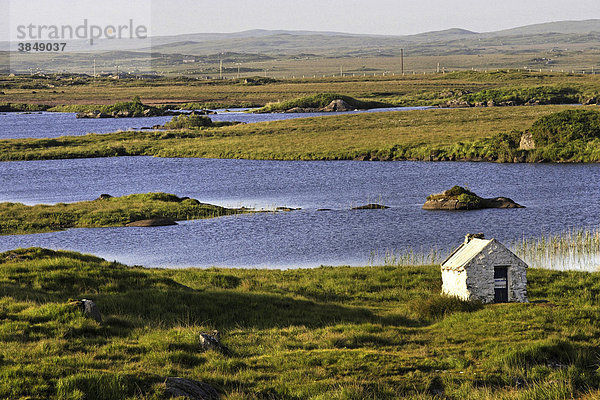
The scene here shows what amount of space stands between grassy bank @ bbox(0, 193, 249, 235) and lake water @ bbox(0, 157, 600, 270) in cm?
209

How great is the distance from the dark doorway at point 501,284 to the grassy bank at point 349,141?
53628 mm

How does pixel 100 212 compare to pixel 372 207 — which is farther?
pixel 372 207

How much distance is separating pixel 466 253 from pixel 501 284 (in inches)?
58.5

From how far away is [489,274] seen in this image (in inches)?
930

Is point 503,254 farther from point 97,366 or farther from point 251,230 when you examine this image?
point 251,230

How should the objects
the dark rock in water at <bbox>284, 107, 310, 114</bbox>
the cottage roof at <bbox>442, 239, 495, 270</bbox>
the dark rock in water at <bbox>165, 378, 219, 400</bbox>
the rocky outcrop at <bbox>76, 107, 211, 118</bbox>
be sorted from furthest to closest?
the rocky outcrop at <bbox>76, 107, 211, 118</bbox>, the dark rock in water at <bbox>284, 107, 310, 114</bbox>, the cottage roof at <bbox>442, 239, 495, 270</bbox>, the dark rock in water at <bbox>165, 378, 219, 400</bbox>

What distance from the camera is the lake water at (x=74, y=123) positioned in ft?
431

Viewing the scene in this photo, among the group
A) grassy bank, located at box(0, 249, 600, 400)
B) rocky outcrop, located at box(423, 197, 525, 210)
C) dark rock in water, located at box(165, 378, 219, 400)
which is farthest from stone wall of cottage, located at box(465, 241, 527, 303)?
rocky outcrop, located at box(423, 197, 525, 210)

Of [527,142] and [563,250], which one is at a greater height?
[527,142]

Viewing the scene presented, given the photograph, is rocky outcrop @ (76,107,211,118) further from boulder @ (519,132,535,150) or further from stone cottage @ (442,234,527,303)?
stone cottage @ (442,234,527,303)

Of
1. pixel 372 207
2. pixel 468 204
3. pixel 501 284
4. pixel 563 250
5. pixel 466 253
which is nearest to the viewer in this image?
pixel 501 284

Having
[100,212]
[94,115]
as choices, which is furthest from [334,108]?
[100,212]

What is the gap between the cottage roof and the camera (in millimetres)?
23469

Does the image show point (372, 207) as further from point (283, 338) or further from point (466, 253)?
point (283, 338)
